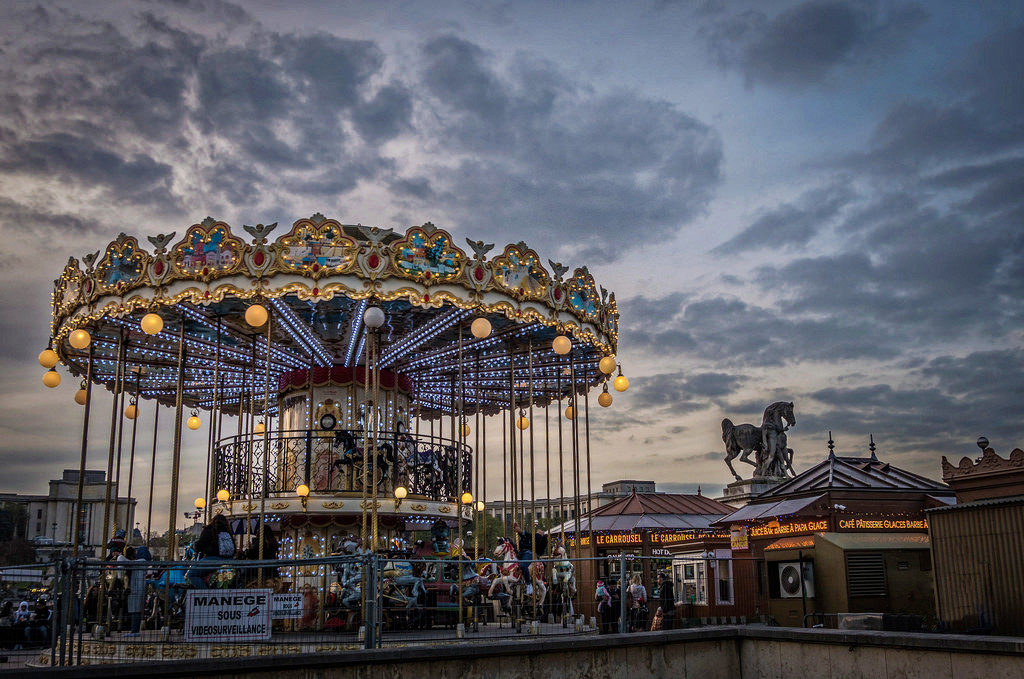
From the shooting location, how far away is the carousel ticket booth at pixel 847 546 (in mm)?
20156

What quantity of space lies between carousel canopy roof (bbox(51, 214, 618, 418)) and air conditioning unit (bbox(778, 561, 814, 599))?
6.62 meters

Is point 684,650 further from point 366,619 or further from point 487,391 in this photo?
point 487,391

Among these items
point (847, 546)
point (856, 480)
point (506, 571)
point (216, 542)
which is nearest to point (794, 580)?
point (847, 546)

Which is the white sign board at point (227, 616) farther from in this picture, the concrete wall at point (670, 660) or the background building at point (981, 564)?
the background building at point (981, 564)

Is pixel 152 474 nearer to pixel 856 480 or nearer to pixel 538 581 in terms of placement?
pixel 538 581

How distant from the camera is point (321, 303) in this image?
1664cm

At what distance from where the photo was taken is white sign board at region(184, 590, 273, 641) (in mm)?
10367

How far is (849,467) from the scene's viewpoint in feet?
76.2

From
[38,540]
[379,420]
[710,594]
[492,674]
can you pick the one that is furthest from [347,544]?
[38,540]

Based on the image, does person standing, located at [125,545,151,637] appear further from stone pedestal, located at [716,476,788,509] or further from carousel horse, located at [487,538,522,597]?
stone pedestal, located at [716,476,788,509]

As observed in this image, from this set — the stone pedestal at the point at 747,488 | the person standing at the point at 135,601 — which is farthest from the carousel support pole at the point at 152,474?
the stone pedestal at the point at 747,488

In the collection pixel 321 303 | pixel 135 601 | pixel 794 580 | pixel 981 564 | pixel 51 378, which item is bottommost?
pixel 794 580

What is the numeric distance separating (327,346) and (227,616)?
9386 mm

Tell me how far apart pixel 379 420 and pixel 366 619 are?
962 cm
